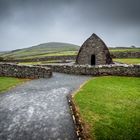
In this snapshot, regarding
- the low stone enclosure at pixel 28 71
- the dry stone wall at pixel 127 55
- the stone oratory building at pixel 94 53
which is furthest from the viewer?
the dry stone wall at pixel 127 55

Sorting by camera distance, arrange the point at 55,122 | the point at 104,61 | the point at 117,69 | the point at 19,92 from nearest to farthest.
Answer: the point at 55,122 < the point at 19,92 < the point at 117,69 < the point at 104,61

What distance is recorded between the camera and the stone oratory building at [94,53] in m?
36.7

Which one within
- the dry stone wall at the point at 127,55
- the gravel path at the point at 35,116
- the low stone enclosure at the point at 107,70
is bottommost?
the gravel path at the point at 35,116

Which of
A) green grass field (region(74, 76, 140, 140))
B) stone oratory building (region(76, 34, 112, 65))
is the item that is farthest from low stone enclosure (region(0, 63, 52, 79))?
stone oratory building (region(76, 34, 112, 65))

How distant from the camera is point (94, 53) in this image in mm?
37219

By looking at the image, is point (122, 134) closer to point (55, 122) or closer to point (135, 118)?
point (135, 118)

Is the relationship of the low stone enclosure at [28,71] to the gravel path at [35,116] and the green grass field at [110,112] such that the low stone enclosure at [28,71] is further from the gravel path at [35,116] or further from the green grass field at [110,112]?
the green grass field at [110,112]

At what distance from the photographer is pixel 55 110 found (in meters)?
12.8

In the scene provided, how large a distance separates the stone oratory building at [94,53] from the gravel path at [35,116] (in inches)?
802

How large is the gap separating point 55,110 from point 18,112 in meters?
2.14

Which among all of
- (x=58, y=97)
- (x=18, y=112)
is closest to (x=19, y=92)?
(x=58, y=97)

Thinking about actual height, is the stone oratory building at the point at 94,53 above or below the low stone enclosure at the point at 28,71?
above

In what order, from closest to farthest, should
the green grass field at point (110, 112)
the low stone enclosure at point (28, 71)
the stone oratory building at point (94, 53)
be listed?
the green grass field at point (110, 112)
the low stone enclosure at point (28, 71)
the stone oratory building at point (94, 53)

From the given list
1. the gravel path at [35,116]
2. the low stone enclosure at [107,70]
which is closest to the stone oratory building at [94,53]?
the low stone enclosure at [107,70]
